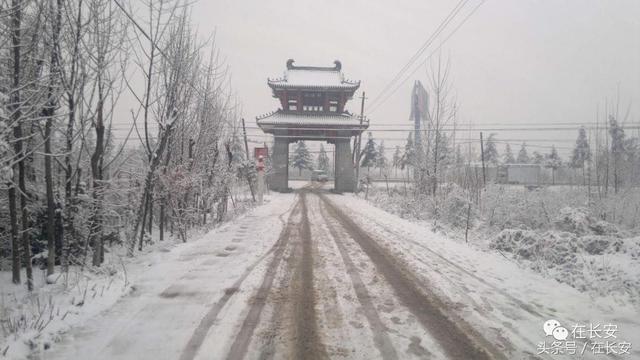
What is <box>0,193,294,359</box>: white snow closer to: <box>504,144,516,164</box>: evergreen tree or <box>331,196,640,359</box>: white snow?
<box>331,196,640,359</box>: white snow

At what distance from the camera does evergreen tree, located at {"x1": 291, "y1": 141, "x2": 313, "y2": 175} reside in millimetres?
73000

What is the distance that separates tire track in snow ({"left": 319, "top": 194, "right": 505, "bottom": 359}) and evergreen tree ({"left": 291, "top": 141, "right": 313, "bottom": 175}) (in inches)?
2646

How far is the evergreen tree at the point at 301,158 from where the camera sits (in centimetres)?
7300

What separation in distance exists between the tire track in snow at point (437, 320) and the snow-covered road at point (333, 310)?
0.01 metres

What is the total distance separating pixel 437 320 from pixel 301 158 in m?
70.3

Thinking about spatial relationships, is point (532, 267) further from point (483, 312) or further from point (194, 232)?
point (194, 232)

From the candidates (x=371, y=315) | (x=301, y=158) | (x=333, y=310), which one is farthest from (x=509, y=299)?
(x=301, y=158)

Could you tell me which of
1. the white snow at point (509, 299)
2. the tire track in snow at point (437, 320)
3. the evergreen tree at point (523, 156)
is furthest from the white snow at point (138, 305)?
the evergreen tree at point (523, 156)

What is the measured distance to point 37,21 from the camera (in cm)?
469

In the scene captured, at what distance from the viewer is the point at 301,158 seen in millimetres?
73500

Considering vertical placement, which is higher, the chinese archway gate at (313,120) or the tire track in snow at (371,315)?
the chinese archway gate at (313,120)

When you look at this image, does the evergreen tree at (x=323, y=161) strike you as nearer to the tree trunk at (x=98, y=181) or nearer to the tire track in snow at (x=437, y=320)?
the tree trunk at (x=98, y=181)

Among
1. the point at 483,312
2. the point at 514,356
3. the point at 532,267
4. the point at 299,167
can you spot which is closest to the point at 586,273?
the point at 532,267

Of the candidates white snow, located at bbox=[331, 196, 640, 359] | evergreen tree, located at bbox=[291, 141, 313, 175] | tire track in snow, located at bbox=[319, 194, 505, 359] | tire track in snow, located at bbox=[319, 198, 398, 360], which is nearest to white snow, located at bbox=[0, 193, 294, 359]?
tire track in snow, located at bbox=[319, 198, 398, 360]
